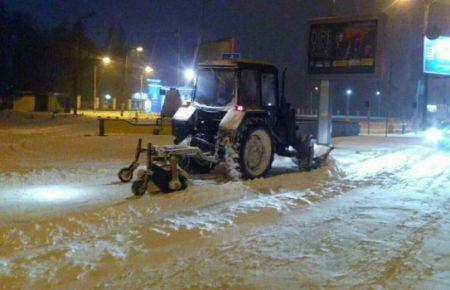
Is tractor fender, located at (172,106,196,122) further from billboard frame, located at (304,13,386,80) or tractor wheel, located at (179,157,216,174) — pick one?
billboard frame, located at (304,13,386,80)

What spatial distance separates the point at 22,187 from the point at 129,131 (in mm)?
16653

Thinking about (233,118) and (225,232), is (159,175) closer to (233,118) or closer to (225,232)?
(233,118)

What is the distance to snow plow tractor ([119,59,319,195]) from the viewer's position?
1285 cm

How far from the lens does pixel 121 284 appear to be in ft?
19.8

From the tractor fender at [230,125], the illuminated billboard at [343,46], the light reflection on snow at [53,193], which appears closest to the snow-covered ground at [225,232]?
the light reflection on snow at [53,193]

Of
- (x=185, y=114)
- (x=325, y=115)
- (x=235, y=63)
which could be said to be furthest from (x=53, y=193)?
(x=325, y=115)

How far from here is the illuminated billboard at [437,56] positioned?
47.6 m

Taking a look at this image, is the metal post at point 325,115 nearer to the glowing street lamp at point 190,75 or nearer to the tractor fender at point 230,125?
the glowing street lamp at point 190,75

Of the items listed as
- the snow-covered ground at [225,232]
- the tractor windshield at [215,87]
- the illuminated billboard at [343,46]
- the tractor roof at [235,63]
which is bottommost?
the snow-covered ground at [225,232]

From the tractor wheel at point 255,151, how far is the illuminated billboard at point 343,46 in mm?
10874

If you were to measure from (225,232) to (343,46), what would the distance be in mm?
17450

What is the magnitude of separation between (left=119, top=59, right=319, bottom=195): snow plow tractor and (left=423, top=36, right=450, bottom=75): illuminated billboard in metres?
36.8

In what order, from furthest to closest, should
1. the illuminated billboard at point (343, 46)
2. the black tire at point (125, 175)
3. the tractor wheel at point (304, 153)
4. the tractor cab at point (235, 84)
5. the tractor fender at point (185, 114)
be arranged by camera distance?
the illuminated billboard at point (343, 46) < the tractor wheel at point (304, 153) < the tractor fender at point (185, 114) < the tractor cab at point (235, 84) < the black tire at point (125, 175)

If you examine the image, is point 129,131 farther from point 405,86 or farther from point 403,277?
point 405,86
